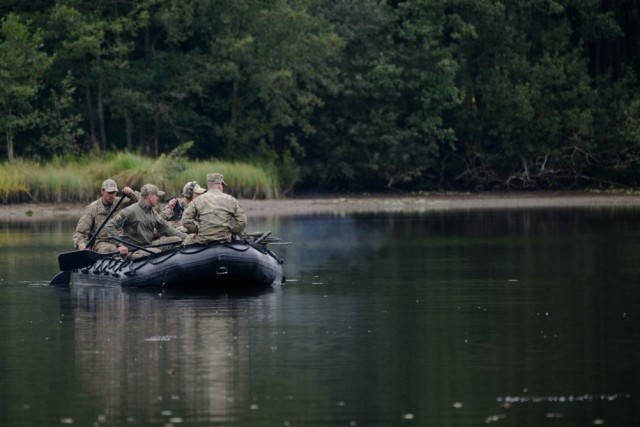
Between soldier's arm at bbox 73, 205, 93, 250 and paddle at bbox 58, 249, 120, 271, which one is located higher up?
soldier's arm at bbox 73, 205, 93, 250

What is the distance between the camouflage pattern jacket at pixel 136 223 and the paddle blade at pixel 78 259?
1.84 ft

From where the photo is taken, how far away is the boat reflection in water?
14609 mm

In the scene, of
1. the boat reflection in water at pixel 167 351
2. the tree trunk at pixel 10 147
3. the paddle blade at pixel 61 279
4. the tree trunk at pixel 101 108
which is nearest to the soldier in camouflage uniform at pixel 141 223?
the paddle blade at pixel 61 279

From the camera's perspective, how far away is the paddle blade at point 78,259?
89.6 ft

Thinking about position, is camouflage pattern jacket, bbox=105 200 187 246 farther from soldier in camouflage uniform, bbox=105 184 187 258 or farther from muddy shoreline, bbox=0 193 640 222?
muddy shoreline, bbox=0 193 640 222

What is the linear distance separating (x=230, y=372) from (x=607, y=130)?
52.0 m

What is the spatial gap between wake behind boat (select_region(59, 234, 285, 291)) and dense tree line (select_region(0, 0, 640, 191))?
3385 centimetres

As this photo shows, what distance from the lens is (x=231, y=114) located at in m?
65.6

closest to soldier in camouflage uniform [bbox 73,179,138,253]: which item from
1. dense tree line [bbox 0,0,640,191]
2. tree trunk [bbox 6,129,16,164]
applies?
tree trunk [bbox 6,129,16,164]

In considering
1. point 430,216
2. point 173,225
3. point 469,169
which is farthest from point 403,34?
point 173,225

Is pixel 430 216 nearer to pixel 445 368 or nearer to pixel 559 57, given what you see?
pixel 559 57

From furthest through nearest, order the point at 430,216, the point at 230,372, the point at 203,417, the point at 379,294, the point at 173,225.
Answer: the point at 430,216, the point at 173,225, the point at 379,294, the point at 230,372, the point at 203,417

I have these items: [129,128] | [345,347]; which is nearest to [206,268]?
[345,347]

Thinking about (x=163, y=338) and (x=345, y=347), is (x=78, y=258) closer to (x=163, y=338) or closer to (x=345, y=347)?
(x=163, y=338)
